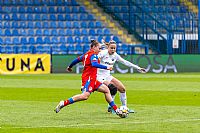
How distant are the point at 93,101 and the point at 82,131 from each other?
22.7 feet

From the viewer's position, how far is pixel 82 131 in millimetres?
12422

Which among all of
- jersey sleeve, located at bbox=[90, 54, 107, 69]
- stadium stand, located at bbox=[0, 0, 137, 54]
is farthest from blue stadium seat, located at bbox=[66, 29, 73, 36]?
jersey sleeve, located at bbox=[90, 54, 107, 69]

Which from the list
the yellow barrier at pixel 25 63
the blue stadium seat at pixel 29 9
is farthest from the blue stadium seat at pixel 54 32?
the yellow barrier at pixel 25 63

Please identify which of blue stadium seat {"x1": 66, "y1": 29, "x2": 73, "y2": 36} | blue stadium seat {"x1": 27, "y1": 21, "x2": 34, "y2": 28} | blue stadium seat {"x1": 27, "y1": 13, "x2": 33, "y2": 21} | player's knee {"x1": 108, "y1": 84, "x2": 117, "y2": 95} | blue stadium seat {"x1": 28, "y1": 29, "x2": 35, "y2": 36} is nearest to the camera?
player's knee {"x1": 108, "y1": 84, "x2": 117, "y2": 95}

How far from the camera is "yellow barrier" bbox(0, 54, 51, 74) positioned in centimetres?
3644

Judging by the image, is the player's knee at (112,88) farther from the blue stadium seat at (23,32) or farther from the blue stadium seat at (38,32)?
the blue stadium seat at (38,32)

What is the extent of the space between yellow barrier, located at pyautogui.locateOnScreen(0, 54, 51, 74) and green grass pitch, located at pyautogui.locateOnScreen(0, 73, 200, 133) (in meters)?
12.1

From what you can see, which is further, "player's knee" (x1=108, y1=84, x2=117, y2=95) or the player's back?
"player's knee" (x1=108, y1=84, x2=117, y2=95)

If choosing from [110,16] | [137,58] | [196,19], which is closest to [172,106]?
[137,58]

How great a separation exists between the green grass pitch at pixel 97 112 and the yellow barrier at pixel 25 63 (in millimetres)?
12081

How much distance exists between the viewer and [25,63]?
36.9 meters

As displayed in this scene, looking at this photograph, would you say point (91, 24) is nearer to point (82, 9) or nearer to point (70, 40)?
point (82, 9)

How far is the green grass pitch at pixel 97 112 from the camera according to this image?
1286cm

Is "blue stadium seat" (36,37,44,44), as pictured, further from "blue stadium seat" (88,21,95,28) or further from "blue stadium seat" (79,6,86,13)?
"blue stadium seat" (79,6,86,13)
